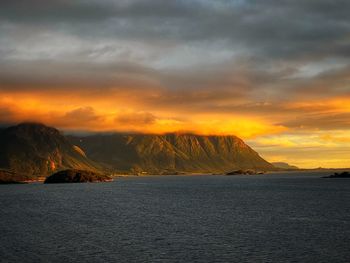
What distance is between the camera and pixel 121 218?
140 metres

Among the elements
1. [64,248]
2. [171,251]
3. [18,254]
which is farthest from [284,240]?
[18,254]

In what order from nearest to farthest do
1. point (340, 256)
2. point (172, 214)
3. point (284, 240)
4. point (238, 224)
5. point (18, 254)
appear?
1. point (340, 256)
2. point (18, 254)
3. point (284, 240)
4. point (238, 224)
5. point (172, 214)

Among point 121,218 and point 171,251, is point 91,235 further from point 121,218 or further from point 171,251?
point 121,218

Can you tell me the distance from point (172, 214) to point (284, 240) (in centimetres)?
6241

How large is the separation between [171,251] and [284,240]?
25.6m

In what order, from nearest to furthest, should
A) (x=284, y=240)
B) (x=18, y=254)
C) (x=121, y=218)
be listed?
(x=18, y=254)
(x=284, y=240)
(x=121, y=218)

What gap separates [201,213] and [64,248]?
72708 mm

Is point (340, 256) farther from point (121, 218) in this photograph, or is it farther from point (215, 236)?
point (121, 218)

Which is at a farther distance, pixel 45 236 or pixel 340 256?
pixel 45 236

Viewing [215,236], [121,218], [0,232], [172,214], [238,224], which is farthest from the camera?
[172,214]

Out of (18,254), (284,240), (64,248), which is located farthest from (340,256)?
(18,254)

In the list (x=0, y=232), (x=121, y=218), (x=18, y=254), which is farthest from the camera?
(x=121, y=218)

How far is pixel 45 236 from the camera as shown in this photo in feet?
339

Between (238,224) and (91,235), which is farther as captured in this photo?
(238,224)
